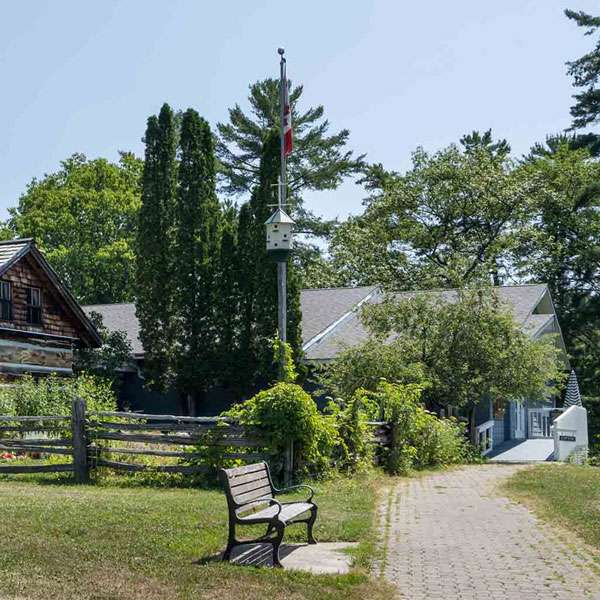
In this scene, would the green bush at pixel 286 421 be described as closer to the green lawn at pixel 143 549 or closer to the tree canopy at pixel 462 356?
the green lawn at pixel 143 549

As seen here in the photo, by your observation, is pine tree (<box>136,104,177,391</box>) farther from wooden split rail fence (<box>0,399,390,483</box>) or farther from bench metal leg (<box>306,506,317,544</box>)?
bench metal leg (<box>306,506,317,544</box>)

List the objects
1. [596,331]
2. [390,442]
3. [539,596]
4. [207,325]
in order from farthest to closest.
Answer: [596,331] → [207,325] → [390,442] → [539,596]

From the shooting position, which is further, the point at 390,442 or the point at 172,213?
the point at 172,213

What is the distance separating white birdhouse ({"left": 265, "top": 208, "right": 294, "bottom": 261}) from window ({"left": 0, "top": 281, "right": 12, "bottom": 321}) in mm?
12983

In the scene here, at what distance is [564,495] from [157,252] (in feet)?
62.4

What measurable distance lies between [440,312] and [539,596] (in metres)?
16.1

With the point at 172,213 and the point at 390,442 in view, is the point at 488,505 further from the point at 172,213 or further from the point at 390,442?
the point at 172,213

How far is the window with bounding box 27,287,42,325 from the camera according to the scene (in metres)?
28.2

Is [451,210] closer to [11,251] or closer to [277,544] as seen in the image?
[11,251]

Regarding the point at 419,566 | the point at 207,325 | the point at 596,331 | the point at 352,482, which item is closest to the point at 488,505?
the point at 352,482

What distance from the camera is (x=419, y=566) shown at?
9070 mm

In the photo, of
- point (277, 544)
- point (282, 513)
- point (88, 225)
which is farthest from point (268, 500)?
point (88, 225)

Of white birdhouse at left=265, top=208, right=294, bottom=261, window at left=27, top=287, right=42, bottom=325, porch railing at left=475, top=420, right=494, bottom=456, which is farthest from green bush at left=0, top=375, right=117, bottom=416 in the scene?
porch railing at left=475, top=420, right=494, bottom=456

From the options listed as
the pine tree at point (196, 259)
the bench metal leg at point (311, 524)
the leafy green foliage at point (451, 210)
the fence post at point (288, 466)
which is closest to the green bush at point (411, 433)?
the fence post at point (288, 466)
